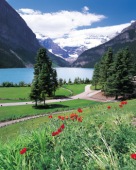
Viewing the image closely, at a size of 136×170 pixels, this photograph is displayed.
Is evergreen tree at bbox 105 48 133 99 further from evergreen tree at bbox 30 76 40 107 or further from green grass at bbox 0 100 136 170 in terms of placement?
green grass at bbox 0 100 136 170

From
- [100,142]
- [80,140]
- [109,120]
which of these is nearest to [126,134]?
[100,142]

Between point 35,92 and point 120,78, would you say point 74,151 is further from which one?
point 120,78

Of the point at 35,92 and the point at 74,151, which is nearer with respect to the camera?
the point at 74,151

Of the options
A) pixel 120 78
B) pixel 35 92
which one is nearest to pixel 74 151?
pixel 35 92

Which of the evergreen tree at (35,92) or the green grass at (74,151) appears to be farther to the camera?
the evergreen tree at (35,92)

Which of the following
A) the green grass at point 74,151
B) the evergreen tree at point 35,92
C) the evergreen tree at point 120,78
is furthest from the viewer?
the evergreen tree at point 35,92

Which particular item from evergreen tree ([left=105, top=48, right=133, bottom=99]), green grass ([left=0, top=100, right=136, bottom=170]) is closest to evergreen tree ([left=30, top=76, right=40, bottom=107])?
evergreen tree ([left=105, top=48, right=133, bottom=99])

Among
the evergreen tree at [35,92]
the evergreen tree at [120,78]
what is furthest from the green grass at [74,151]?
the evergreen tree at [120,78]

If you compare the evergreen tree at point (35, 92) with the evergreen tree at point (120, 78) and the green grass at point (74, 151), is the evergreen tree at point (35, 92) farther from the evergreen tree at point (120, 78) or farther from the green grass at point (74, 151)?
the green grass at point (74, 151)

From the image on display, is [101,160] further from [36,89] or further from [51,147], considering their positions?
[36,89]

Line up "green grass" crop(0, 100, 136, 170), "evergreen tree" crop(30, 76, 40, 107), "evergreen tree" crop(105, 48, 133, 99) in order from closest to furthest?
1. "green grass" crop(0, 100, 136, 170)
2. "evergreen tree" crop(105, 48, 133, 99)
3. "evergreen tree" crop(30, 76, 40, 107)

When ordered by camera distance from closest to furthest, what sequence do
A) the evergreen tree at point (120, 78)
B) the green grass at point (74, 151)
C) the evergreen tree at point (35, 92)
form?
the green grass at point (74, 151) → the evergreen tree at point (120, 78) → the evergreen tree at point (35, 92)

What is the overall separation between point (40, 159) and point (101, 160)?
1.41 m

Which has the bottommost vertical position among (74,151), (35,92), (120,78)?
(35,92)
